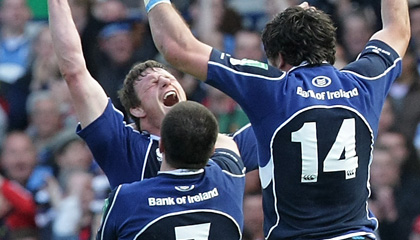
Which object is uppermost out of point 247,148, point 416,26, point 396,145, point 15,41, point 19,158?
point 247,148

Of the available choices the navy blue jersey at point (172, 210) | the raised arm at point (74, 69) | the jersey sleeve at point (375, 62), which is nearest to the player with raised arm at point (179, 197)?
the navy blue jersey at point (172, 210)

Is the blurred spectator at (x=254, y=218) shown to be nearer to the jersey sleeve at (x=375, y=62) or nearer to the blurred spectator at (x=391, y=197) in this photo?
the blurred spectator at (x=391, y=197)

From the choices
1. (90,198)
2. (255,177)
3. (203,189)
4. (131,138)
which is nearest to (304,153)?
(203,189)

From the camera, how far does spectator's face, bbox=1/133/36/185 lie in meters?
9.53

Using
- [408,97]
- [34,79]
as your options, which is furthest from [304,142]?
[34,79]

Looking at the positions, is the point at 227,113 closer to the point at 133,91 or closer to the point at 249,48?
the point at 249,48

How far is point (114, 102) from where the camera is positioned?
9656mm

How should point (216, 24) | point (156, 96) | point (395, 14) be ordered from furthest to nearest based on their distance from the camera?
point (216, 24), point (156, 96), point (395, 14)

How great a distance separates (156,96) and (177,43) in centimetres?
79

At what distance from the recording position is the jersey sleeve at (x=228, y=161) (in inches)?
174

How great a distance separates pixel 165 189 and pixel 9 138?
5.89m

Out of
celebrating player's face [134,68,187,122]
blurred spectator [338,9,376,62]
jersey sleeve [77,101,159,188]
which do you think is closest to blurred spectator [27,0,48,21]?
blurred spectator [338,9,376,62]

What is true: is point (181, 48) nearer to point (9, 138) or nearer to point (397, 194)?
point (397, 194)

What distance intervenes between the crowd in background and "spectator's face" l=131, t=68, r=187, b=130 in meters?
3.42
